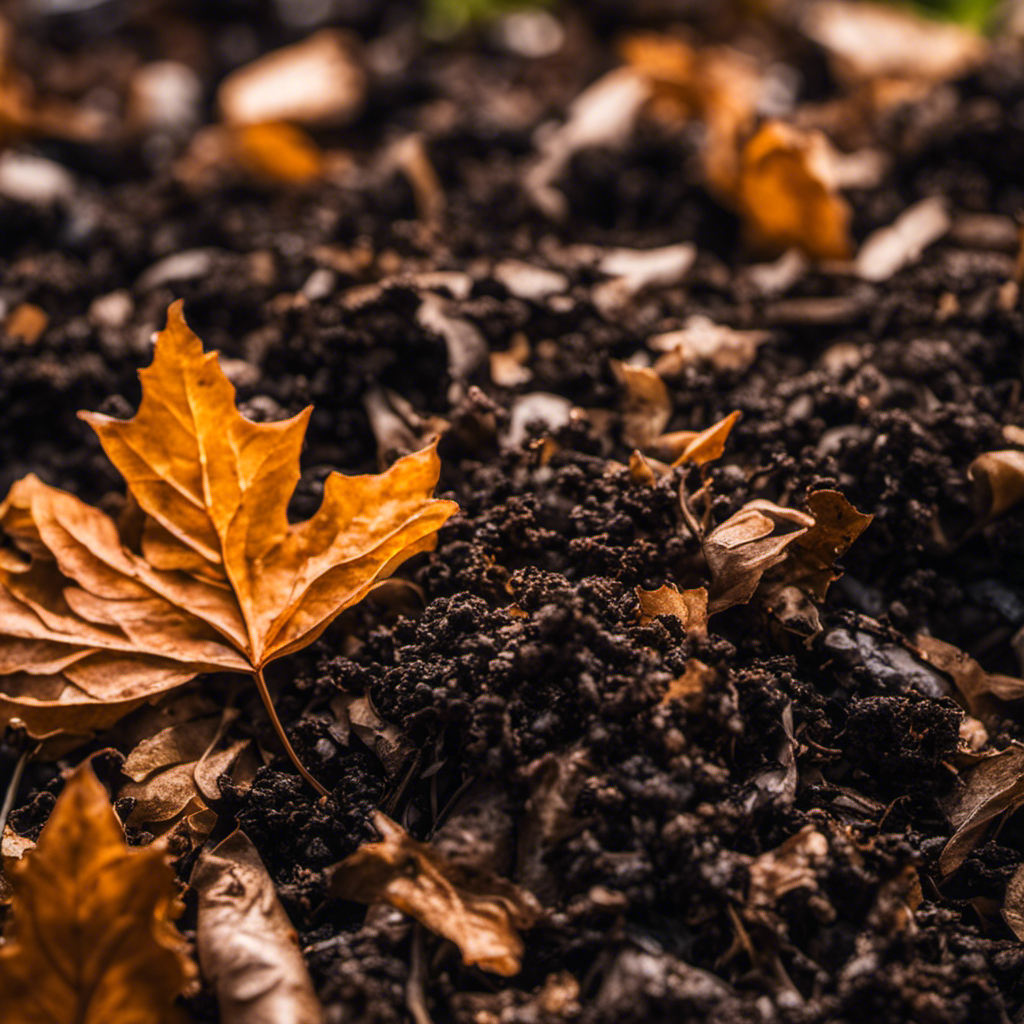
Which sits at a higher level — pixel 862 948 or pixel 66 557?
pixel 66 557

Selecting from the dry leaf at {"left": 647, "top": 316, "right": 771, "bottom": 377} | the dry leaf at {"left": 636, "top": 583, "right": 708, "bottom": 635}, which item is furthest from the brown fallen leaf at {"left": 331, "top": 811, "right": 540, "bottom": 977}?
the dry leaf at {"left": 647, "top": 316, "right": 771, "bottom": 377}

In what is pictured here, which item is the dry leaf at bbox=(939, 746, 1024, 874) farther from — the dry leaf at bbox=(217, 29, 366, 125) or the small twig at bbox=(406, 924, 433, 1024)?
the dry leaf at bbox=(217, 29, 366, 125)

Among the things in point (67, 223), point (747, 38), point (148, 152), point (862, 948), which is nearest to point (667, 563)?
point (862, 948)

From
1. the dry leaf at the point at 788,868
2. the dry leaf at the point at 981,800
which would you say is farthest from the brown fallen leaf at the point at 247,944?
the dry leaf at the point at 981,800

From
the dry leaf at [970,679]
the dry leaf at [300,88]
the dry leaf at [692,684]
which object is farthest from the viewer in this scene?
the dry leaf at [300,88]

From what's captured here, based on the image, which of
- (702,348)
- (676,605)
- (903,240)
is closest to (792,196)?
(903,240)

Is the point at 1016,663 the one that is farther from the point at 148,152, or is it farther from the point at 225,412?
the point at 148,152

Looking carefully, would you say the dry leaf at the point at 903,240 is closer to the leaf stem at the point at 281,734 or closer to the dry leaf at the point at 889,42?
the dry leaf at the point at 889,42
